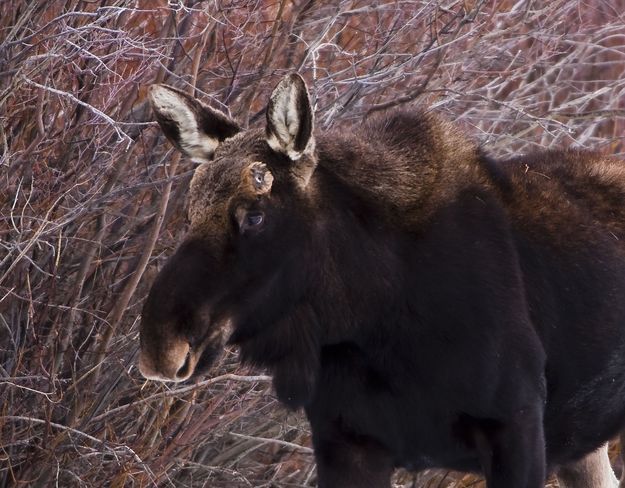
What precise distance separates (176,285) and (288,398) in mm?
995

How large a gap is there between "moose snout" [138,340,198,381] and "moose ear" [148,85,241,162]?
1.01 m

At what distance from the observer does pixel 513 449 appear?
5.33m

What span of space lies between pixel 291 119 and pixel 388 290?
0.88 metres

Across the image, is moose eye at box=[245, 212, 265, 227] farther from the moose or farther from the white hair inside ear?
the white hair inside ear

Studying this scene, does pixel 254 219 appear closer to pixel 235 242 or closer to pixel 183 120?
pixel 235 242

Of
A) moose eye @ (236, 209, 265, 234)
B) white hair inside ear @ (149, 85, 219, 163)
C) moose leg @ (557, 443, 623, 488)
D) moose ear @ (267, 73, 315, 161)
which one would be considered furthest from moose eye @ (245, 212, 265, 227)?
moose leg @ (557, 443, 623, 488)

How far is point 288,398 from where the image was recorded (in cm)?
543

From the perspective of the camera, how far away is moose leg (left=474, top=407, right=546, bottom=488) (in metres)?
5.33

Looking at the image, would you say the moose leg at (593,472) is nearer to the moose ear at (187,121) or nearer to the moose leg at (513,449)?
the moose leg at (513,449)

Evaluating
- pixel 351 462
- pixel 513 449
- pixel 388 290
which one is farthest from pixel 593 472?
pixel 388 290

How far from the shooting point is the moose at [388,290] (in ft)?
16.1

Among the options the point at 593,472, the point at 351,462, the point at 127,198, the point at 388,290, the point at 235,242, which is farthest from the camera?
the point at 127,198

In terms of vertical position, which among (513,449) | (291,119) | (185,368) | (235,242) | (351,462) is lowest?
(351,462)

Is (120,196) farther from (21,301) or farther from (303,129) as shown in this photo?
(303,129)
